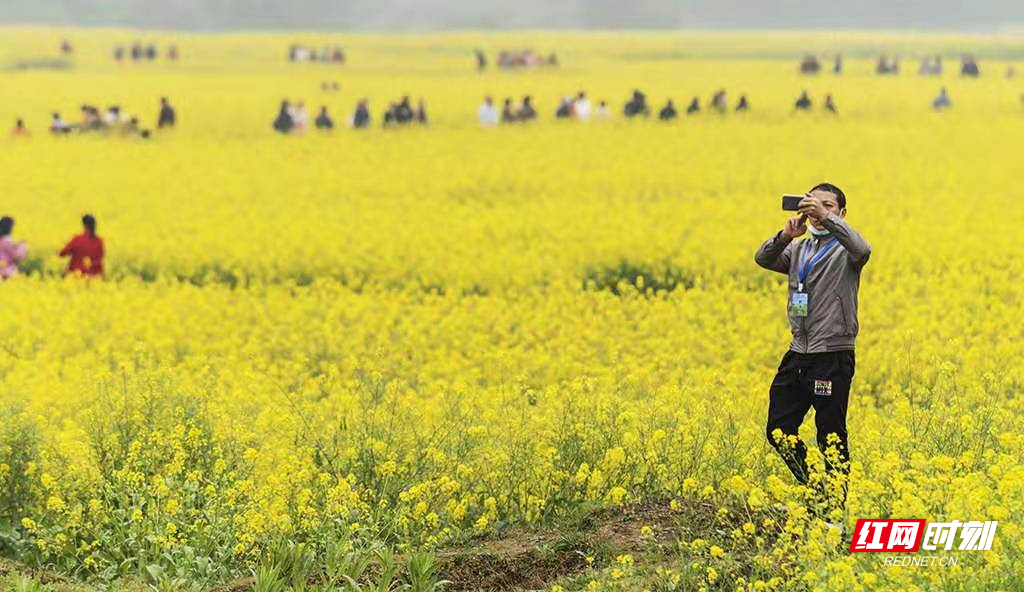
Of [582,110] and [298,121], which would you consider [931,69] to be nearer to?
[582,110]

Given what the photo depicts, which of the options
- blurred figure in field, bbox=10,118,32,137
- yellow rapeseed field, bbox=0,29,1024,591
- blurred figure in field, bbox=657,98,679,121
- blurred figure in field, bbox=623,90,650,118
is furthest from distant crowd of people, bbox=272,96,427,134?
blurred figure in field, bbox=657,98,679,121

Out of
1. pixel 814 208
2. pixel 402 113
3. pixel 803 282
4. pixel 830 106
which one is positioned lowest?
pixel 402 113

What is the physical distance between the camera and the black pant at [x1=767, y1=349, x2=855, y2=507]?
773 cm

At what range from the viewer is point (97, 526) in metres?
8.23

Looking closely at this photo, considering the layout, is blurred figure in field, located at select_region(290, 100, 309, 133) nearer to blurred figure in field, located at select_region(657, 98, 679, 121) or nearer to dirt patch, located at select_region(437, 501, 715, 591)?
blurred figure in field, located at select_region(657, 98, 679, 121)

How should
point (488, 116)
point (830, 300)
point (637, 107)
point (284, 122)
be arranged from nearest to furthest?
point (830, 300), point (284, 122), point (488, 116), point (637, 107)

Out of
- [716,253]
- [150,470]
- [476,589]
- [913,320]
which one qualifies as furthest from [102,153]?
[476,589]

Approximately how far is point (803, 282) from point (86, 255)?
39.5 ft

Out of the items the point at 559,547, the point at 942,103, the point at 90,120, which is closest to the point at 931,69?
the point at 942,103

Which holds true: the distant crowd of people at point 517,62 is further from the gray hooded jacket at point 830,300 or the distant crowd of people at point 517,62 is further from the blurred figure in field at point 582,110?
the gray hooded jacket at point 830,300

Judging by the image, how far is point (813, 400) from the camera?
7844mm

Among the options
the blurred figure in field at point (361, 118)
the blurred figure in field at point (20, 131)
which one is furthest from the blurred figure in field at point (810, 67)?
the blurred figure in field at point (20, 131)

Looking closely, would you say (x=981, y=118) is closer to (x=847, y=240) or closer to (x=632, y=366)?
(x=632, y=366)

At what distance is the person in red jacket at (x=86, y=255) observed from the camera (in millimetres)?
17641
